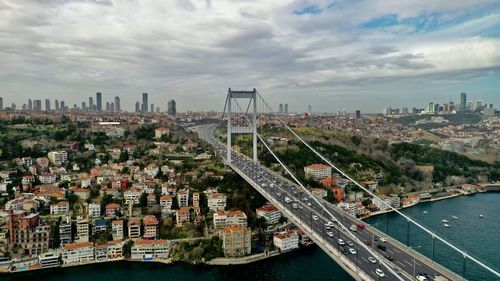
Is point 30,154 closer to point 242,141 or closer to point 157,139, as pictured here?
point 157,139

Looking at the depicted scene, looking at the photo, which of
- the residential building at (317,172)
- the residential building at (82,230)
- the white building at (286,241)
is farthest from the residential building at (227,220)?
the residential building at (317,172)

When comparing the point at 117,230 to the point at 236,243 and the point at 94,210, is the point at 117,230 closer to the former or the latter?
the point at 94,210

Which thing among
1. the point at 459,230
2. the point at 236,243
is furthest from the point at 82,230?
the point at 459,230

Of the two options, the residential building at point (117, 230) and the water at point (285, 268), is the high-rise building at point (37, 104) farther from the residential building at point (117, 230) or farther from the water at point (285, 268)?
the water at point (285, 268)

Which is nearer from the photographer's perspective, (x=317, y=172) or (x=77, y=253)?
(x=77, y=253)

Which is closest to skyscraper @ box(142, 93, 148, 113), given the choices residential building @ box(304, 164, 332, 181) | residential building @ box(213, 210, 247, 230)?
residential building @ box(304, 164, 332, 181)

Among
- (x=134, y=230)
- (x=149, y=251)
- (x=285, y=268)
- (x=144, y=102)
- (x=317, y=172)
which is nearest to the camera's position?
(x=285, y=268)

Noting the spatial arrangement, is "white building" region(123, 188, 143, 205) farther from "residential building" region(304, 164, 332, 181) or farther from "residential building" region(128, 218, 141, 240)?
"residential building" region(304, 164, 332, 181)

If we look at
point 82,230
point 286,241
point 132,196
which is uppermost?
point 132,196
